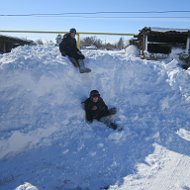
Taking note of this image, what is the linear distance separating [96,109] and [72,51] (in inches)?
86.0

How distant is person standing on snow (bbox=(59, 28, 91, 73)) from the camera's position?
8.16 metres

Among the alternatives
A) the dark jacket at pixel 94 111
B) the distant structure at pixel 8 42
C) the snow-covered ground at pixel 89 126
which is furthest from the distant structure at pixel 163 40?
the distant structure at pixel 8 42

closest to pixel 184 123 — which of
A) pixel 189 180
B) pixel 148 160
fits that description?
pixel 148 160

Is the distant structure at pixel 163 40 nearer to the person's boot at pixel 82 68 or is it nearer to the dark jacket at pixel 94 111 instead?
the person's boot at pixel 82 68

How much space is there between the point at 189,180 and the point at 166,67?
16.4 feet

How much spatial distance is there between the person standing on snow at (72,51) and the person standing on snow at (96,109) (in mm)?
1339

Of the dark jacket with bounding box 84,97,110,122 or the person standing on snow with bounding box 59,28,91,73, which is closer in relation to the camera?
the dark jacket with bounding box 84,97,110,122

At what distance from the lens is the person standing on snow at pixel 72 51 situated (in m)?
8.16

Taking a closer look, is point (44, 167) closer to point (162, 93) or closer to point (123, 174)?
point (123, 174)

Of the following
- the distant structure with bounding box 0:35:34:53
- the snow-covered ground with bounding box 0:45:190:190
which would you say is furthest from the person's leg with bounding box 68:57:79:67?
the distant structure with bounding box 0:35:34:53

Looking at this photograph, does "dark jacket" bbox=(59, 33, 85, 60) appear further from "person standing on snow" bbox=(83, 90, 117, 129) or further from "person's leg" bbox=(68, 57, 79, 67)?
"person standing on snow" bbox=(83, 90, 117, 129)

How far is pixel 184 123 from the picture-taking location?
715cm

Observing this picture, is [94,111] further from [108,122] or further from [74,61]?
[74,61]

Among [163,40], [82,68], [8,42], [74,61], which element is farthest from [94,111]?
[8,42]
